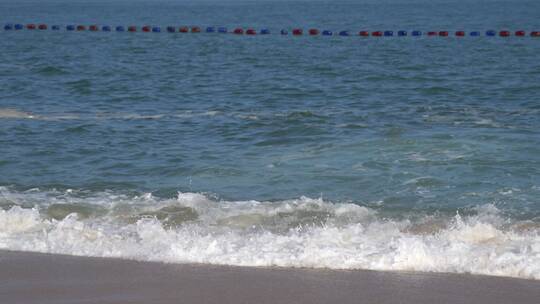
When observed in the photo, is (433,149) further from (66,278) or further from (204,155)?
(66,278)

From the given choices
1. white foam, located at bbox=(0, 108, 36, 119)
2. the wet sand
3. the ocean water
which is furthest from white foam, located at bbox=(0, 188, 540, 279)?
white foam, located at bbox=(0, 108, 36, 119)

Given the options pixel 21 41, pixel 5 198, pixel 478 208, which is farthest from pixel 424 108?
pixel 21 41

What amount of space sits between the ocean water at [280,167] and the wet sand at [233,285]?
0.94ft

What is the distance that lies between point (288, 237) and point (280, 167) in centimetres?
350

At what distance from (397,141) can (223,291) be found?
7.01 m

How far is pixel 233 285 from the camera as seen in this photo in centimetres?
759

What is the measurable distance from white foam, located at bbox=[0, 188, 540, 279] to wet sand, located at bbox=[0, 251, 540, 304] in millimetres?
261

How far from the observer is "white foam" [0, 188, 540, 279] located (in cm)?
819

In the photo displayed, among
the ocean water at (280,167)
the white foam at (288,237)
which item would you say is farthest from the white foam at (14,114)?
the white foam at (288,237)

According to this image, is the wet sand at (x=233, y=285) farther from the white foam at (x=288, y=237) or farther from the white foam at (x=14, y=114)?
the white foam at (x=14, y=114)

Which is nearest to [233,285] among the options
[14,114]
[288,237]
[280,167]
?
[288,237]

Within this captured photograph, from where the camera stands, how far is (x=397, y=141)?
45.7 ft

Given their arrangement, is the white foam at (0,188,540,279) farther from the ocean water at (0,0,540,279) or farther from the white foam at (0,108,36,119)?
the white foam at (0,108,36,119)

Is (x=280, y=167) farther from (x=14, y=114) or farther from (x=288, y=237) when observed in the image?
(x=14, y=114)
